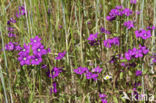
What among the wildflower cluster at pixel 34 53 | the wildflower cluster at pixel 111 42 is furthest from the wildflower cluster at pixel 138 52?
the wildflower cluster at pixel 34 53

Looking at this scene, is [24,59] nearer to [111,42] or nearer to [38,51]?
[38,51]

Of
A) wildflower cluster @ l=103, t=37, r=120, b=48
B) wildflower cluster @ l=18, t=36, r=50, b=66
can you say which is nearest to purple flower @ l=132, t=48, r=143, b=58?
wildflower cluster @ l=103, t=37, r=120, b=48

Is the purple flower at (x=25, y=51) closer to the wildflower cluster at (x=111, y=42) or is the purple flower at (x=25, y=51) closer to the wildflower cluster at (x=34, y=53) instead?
the wildflower cluster at (x=34, y=53)

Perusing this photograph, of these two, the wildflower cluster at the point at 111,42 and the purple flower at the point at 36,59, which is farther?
the wildflower cluster at the point at 111,42

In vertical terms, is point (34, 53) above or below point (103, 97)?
above

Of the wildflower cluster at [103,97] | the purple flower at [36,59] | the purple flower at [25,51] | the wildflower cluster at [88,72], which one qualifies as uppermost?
the purple flower at [25,51]

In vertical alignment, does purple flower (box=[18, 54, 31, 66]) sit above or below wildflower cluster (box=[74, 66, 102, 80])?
above

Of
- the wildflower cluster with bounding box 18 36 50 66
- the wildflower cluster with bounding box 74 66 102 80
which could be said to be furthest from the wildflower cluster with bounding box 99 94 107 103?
the wildflower cluster with bounding box 18 36 50 66

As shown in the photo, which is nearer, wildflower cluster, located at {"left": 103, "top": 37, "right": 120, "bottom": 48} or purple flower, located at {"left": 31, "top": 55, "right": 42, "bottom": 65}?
purple flower, located at {"left": 31, "top": 55, "right": 42, "bottom": 65}

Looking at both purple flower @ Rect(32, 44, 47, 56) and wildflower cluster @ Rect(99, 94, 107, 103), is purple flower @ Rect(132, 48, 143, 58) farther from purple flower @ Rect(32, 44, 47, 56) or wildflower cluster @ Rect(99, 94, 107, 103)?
purple flower @ Rect(32, 44, 47, 56)

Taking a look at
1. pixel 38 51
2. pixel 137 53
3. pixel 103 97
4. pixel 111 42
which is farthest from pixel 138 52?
pixel 38 51

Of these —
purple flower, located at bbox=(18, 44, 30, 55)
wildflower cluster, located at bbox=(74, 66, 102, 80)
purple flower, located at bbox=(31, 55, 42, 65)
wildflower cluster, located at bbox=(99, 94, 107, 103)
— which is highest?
purple flower, located at bbox=(18, 44, 30, 55)

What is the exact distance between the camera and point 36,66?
4.38 feet

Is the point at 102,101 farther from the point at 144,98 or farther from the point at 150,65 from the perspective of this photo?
the point at 150,65
